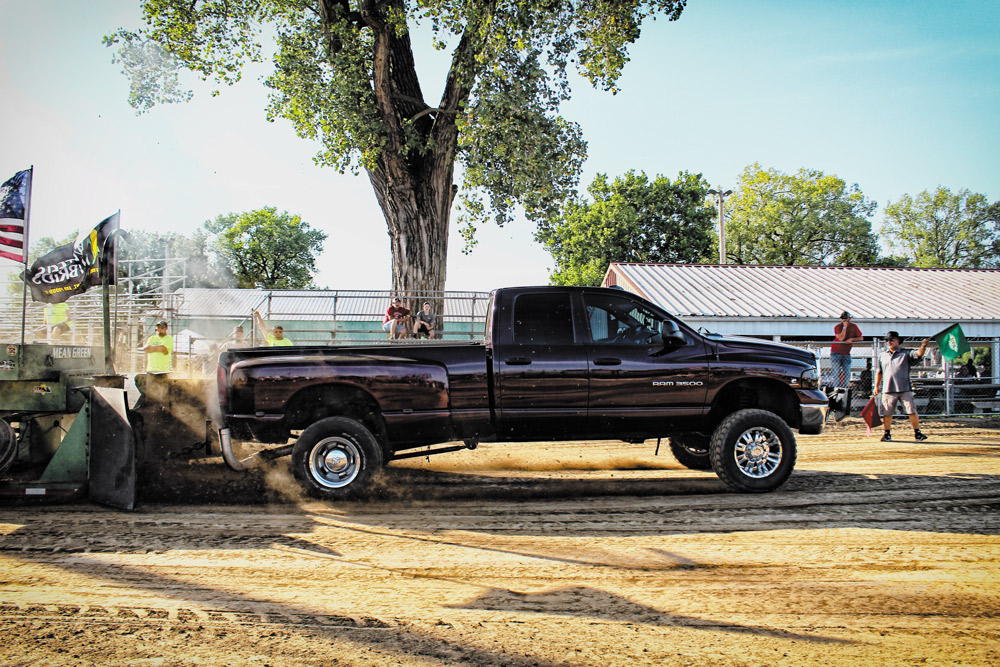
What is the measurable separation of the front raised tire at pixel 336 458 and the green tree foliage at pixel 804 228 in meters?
55.0

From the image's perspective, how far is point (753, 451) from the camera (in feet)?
21.8

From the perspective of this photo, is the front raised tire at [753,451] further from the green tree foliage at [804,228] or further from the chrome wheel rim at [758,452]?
the green tree foliage at [804,228]

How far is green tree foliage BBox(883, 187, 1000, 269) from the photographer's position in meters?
61.3

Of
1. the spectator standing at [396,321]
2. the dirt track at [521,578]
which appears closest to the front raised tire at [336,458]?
the dirt track at [521,578]

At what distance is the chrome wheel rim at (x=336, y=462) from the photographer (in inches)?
245

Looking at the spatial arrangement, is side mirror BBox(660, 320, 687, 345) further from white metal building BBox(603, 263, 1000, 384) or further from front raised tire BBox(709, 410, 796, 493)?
white metal building BBox(603, 263, 1000, 384)

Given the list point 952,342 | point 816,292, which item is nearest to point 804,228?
point 816,292

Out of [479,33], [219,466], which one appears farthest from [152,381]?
[479,33]

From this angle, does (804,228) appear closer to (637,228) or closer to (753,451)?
(637,228)

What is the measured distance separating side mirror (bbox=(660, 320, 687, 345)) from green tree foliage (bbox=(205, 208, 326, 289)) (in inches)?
2350

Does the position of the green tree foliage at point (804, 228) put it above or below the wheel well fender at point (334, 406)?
above

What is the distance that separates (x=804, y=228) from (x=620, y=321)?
185ft

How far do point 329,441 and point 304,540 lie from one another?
52.4 inches

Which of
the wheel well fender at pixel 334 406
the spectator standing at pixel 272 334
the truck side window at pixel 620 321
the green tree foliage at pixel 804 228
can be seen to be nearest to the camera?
the wheel well fender at pixel 334 406
